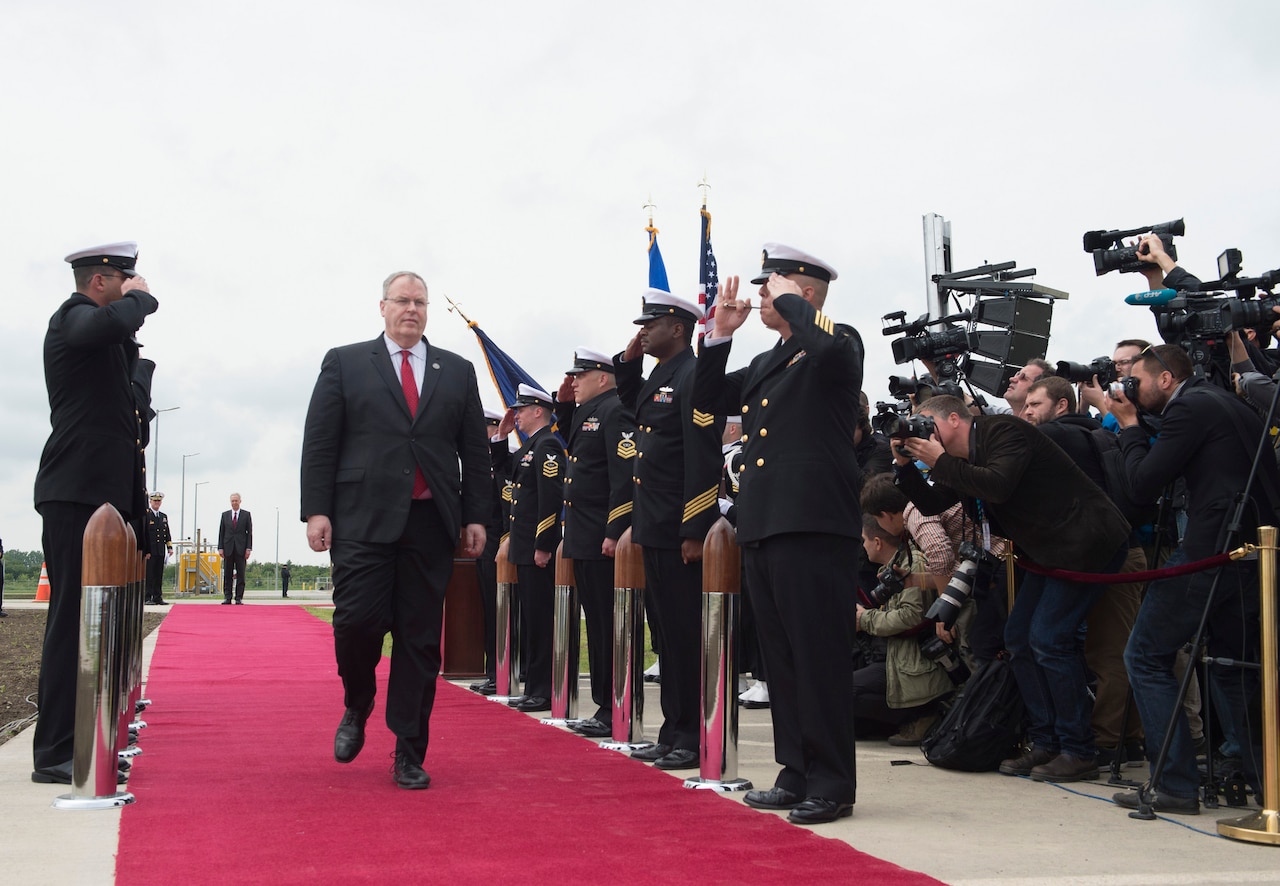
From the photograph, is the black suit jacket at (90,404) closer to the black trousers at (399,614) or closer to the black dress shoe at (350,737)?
the black trousers at (399,614)

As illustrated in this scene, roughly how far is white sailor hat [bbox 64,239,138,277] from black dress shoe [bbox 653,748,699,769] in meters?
3.16

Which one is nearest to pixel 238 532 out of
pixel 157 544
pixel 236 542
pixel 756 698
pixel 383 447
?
pixel 236 542

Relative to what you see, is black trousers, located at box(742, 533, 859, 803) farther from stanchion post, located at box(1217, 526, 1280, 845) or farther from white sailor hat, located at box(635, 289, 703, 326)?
white sailor hat, located at box(635, 289, 703, 326)

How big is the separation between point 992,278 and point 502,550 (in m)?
3.88

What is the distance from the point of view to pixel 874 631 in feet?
22.9

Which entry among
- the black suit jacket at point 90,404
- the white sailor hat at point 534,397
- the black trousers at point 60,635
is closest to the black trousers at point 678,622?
the black suit jacket at point 90,404

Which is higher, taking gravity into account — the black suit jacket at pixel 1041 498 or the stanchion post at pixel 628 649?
the black suit jacket at pixel 1041 498

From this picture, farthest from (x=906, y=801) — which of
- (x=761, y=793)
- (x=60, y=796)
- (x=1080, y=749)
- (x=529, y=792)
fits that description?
(x=60, y=796)

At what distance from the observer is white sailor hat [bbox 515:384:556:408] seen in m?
9.45

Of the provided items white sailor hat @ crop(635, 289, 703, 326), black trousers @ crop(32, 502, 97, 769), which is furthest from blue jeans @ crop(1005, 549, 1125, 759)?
black trousers @ crop(32, 502, 97, 769)

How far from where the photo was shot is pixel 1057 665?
5.81 meters

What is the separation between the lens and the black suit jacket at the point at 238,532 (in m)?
26.8

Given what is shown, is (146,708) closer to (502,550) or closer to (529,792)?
(502,550)

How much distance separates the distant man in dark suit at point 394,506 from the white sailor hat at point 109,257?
955mm
